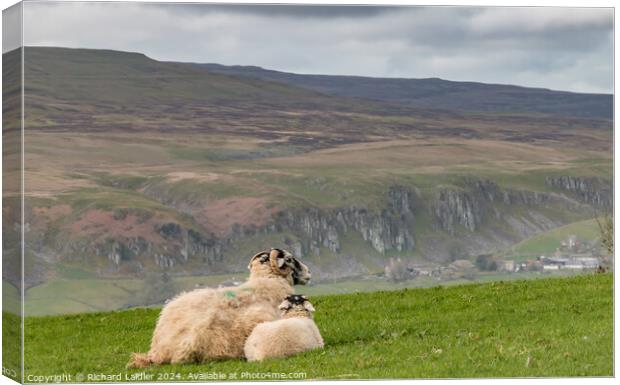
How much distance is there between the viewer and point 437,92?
2720 cm

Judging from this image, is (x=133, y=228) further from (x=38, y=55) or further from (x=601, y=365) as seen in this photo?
(x=601, y=365)

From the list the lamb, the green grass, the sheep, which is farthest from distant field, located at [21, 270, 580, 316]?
the lamb

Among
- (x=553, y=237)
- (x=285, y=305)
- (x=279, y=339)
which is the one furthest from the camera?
(x=553, y=237)

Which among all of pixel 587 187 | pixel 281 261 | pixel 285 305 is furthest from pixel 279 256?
pixel 587 187

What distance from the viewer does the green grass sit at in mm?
20422

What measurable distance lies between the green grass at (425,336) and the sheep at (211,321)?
0.23m

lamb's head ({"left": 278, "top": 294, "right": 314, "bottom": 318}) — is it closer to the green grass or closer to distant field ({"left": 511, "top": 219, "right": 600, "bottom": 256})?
the green grass

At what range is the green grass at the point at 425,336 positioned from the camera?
2042 cm

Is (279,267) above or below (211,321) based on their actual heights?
above

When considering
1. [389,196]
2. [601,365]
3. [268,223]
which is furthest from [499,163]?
[601,365]

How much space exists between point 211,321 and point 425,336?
13.5 ft

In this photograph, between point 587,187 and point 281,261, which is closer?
point 281,261

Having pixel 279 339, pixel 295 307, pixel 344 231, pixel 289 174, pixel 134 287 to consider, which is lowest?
pixel 279 339

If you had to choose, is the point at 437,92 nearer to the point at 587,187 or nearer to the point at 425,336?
the point at 587,187
